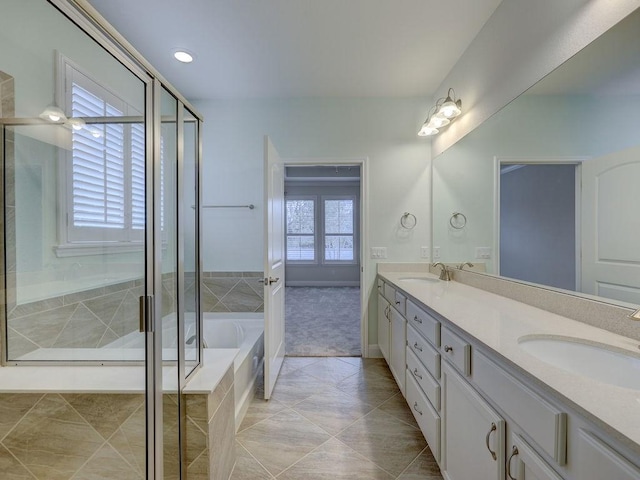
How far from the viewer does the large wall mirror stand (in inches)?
41.9

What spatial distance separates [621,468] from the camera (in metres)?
0.55

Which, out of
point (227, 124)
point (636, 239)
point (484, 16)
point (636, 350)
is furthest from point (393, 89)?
point (636, 350)

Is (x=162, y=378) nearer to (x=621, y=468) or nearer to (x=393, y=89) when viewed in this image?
(x=621, y=468)

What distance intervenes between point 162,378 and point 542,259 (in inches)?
77.0

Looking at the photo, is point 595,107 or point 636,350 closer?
point 636,350

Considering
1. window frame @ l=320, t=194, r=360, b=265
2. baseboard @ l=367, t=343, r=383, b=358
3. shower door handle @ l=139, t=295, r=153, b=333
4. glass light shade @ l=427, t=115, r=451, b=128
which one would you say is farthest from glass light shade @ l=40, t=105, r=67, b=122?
window frame @ l=320, t=194, r=360, b=265

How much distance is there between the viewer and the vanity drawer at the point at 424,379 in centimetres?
143

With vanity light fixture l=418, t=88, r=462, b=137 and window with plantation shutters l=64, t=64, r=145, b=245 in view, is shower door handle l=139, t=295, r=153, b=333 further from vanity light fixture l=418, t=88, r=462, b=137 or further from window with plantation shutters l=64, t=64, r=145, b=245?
vanity light fixture l=418, t=88, r=462, b=137

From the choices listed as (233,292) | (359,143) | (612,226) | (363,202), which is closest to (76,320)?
(233,292)

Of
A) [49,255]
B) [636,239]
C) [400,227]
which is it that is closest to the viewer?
[636,239]

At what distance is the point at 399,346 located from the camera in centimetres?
213

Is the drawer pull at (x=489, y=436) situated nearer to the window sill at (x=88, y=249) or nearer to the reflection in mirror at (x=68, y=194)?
the reflection in mirror at (x=68, y=194)

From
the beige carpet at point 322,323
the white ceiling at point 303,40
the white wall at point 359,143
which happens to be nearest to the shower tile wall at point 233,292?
the beige carpet at point 322,323

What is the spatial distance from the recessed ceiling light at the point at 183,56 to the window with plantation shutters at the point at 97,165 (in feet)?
3.09
